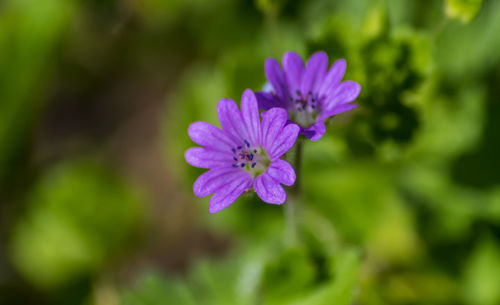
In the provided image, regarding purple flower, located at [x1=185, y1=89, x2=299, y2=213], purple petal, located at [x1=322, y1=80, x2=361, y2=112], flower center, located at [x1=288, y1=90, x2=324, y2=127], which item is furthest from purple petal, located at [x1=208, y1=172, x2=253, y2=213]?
purple petal, located at [x1=322, y1=80, x2=361, y2=112]

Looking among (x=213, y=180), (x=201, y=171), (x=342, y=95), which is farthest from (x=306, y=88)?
(x=201, y=171)

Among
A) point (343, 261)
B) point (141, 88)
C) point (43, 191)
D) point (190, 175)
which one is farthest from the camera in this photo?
point (141, 88)

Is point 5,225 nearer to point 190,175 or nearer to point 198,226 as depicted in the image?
point 198,226

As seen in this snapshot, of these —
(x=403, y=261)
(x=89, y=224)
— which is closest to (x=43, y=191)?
(x=89, y=224)

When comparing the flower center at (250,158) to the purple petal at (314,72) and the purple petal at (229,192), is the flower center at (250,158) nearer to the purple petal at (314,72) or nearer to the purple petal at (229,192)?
the purple petal at (229,192)

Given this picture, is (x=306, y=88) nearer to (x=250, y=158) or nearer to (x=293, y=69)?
(x=293, y=69)

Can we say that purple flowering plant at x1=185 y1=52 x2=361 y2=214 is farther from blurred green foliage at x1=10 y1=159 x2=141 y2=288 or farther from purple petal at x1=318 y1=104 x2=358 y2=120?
blurred green foliage at x1=10 y1=159 x2=141 y2=288
